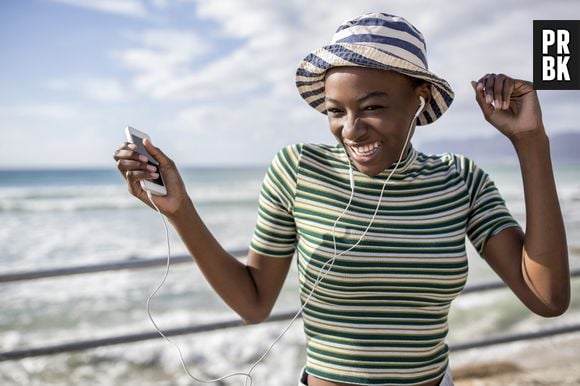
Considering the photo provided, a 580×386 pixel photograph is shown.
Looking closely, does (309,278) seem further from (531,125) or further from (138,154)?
(531,125)

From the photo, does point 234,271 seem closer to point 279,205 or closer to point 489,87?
point 279,205

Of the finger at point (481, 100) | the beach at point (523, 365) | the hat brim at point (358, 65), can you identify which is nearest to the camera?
the hat brim at point (358, 65)

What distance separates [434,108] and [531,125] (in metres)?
0.25

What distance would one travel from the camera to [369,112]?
126 centimetres

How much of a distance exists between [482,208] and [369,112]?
1.32ft

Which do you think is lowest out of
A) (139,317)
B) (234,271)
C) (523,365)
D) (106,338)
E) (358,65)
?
(139,317)

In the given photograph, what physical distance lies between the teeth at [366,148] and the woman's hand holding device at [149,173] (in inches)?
16.8

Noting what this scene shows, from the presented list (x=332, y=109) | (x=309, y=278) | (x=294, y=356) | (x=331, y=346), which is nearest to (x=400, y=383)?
(x=331, y=346)

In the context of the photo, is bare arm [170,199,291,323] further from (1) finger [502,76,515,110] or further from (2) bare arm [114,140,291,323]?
(1) finger [502,76,515,110]

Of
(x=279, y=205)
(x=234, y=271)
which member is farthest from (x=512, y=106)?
(x=234, y=271)

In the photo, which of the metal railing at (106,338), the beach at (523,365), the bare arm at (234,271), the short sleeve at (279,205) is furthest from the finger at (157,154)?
the beach at (523,365)

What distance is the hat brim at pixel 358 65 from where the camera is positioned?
1.23 metres

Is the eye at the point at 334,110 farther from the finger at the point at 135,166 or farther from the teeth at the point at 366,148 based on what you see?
the finger at the point at 135,166

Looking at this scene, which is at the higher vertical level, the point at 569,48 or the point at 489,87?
the point at 569,48
